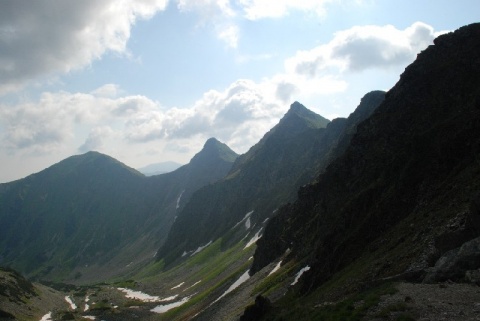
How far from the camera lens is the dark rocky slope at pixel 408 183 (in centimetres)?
3153

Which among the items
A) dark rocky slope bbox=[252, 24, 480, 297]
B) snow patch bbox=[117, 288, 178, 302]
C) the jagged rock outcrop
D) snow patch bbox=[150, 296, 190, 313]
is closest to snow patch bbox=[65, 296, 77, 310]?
snow patch bbox=[117, 288, 178, 302]

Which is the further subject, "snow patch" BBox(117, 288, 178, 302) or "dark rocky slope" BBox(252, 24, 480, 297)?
"snow patch" BBox(117, 288, 178, 302)

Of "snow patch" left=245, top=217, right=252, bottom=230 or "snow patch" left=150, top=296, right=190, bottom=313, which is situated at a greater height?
"snow patch" left=245, top=217, right=252, bottom=230

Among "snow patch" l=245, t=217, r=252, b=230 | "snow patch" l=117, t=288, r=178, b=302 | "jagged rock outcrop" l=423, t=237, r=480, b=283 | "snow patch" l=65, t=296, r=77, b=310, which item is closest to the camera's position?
"jagged rock outcrop" l=423, t=237, r=480, b=283

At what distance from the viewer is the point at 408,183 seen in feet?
146

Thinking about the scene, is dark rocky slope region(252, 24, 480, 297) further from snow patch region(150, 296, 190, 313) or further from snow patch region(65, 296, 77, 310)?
snow patch region(65, 296, 77, 310)

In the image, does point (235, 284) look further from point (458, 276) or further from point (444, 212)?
point (458, 276)

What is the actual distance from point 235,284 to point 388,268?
62.2m

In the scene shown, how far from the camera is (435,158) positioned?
4409cm

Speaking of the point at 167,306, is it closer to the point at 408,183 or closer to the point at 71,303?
the point at 71,303

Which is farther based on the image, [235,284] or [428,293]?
[235,284]

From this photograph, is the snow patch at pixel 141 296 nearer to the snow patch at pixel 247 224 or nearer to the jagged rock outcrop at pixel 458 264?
the snow patch at pixel 247 224

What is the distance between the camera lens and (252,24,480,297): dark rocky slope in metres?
31.5

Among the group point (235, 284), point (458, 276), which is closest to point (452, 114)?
point (458, 276)
